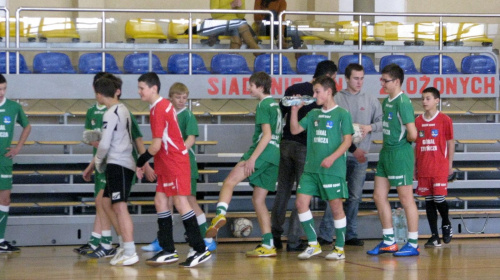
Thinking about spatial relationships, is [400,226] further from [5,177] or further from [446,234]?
[5,177]

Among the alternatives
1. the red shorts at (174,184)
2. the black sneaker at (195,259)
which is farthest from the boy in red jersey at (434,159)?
the red shorts at (174,184)

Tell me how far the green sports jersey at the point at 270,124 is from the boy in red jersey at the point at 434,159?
66.4 inches

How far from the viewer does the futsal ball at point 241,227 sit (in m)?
8.71

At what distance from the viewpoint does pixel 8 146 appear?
804 centimetres

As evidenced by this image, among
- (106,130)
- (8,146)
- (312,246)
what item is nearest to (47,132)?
(8,146)

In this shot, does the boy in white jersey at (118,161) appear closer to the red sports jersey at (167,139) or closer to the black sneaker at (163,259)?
the black sneaker at (163,259)

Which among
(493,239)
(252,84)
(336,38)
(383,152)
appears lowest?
(493,239)

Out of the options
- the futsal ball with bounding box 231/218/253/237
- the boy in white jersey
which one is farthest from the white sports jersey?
the futsal ball with bounding box 231/218/253/237

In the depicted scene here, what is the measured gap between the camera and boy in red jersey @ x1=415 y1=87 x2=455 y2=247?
320 inches

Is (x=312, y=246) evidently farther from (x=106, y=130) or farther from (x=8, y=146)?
(x=8, y=146)

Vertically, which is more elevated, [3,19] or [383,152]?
[3,19]

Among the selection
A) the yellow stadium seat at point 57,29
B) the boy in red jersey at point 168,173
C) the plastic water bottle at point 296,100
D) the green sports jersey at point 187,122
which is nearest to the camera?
the boy in red jersey at point 168,173

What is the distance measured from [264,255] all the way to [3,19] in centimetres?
539

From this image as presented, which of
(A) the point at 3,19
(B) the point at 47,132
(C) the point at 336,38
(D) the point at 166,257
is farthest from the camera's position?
(C) the point at 336,38
